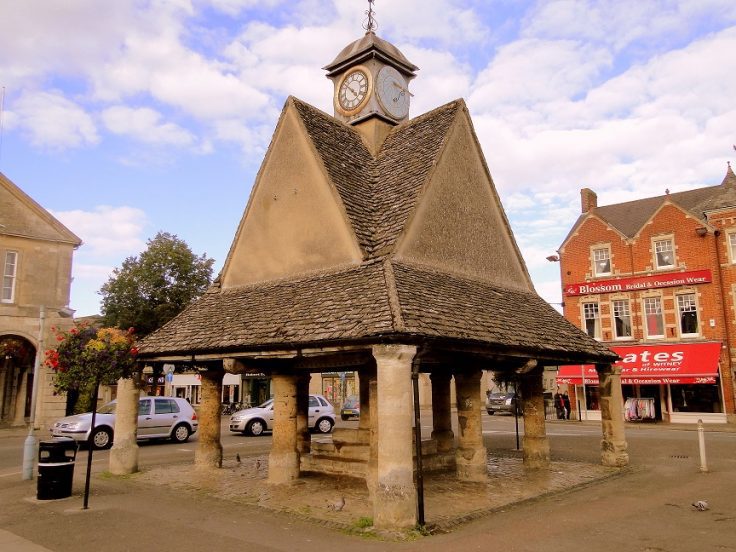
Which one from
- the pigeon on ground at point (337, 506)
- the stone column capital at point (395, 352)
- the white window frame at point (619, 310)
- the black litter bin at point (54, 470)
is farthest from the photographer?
the white window frame at point (619, 310)

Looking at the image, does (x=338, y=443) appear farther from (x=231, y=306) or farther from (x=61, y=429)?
(x=61, y=429)

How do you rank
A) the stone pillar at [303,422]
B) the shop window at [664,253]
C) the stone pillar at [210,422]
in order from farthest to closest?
the shop window at [664,253] → the stone pillar at [303,422] → the stone pillar at [210,422]

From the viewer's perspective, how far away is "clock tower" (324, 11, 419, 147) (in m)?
15.5

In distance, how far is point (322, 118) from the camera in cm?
1416

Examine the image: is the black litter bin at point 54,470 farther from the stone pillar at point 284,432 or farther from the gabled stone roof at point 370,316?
the stone pillar at point 284,432

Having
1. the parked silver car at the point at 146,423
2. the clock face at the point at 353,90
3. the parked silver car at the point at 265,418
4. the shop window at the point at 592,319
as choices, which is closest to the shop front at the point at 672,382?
the shop window at the point at 592,319

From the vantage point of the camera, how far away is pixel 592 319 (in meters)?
30.7

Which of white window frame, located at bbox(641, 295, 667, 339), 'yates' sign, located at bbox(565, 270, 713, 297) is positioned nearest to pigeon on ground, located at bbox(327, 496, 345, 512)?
white window frame, located at bbox(641, 295, 667, 339)

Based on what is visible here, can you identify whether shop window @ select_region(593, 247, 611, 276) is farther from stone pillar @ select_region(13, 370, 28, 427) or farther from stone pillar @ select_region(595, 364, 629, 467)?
stone pillar @ select_region(13, 370, 28, 427)

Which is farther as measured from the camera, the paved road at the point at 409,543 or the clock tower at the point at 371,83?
the clock tower at the point at 371,83

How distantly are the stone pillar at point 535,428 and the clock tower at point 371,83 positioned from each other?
26.1 ft

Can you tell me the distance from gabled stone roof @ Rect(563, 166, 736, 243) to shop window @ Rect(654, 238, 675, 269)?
53.4 inches

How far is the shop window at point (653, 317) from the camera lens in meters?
28.6

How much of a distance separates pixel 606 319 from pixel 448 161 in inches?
843
